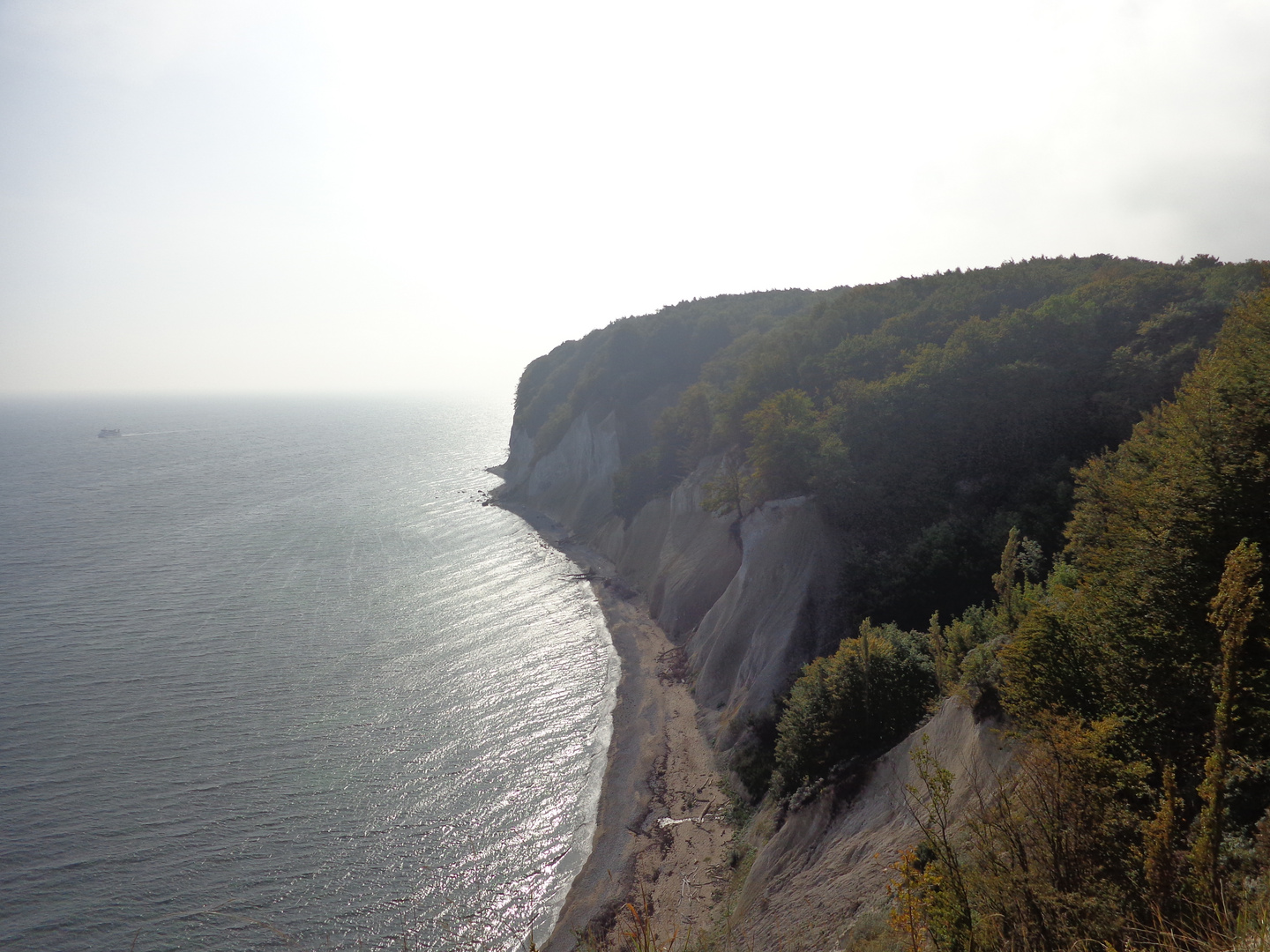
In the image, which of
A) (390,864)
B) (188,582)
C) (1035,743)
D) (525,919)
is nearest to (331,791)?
(390,864)

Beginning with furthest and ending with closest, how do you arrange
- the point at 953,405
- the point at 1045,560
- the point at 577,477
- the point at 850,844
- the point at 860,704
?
the point at 577,477
the point at 953,405
the point at 1045,560
the point at 860,704
the point at 850,844

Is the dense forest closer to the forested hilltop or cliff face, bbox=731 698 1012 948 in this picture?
the forested hilltop

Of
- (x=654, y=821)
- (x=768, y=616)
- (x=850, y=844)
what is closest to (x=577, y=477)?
(x=768, y=616)

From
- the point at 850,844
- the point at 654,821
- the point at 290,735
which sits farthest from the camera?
the point at 290,735

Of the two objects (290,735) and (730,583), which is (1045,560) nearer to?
(730,583)

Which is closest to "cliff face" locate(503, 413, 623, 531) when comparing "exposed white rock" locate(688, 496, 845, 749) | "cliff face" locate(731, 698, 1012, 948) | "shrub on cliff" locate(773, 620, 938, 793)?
"exposed white rock" locate(688, 496, 845, 749)

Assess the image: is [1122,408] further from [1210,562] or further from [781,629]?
[1210,562]
